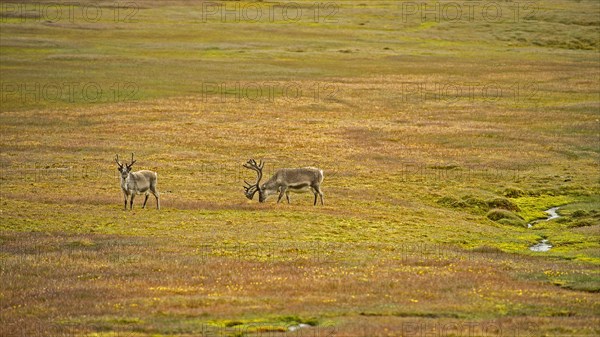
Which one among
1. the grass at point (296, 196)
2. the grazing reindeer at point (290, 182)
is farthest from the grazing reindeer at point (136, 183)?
the grazing reindeer at point (290, 182)

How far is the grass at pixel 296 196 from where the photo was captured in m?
24.2

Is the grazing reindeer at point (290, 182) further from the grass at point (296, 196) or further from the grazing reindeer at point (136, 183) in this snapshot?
the grazing reindeer at point (136, 183)

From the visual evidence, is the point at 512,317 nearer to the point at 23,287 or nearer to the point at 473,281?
the point at 473,281

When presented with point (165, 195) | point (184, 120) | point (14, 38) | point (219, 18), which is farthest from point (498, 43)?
point (165, 195)

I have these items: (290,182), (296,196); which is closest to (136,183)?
(290,182)

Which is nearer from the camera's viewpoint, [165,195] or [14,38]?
[165,195]

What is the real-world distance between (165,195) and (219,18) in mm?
139893

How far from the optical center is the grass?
2422cm

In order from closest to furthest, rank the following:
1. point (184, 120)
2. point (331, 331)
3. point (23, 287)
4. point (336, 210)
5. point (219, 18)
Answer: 1. point (331, 331)
2. point (23, 287)
3. point (336, 210)
4. point (184, 120)
5. point (219, 18)

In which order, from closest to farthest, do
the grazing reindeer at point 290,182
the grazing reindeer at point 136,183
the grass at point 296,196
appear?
the grass at point 296,196
the grazing reindeer at point 136,183
the grazing reindeer at point 290,182

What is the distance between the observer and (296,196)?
49094 millimetres

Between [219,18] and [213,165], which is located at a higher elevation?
[219,18]

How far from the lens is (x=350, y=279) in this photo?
90.3 ft

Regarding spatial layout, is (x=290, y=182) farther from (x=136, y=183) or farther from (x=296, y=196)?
(x=136, y=183)
